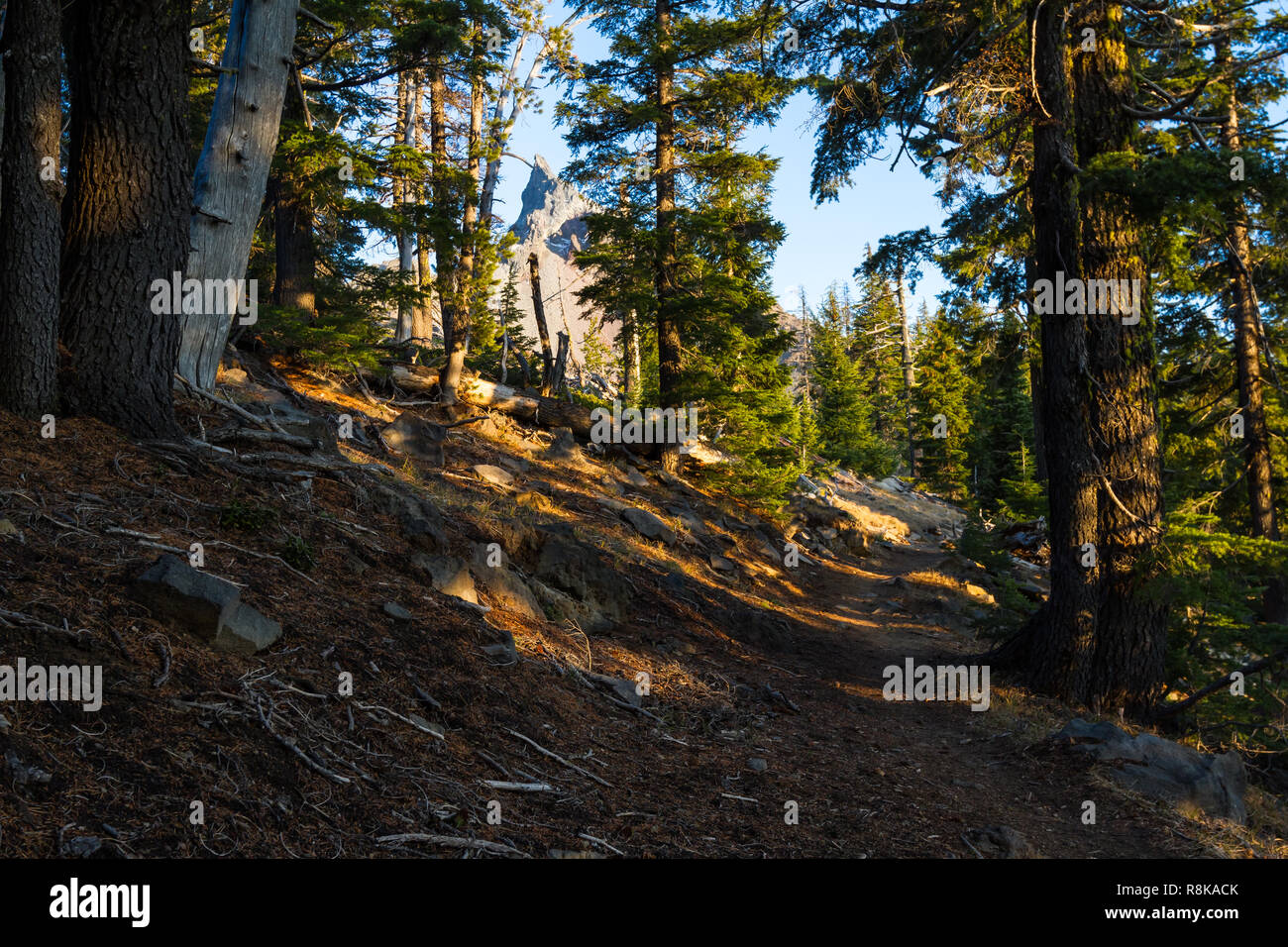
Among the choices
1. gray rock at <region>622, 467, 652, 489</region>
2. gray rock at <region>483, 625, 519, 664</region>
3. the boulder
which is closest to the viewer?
the boulder

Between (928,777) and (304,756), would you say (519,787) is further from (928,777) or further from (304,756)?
(928,777)

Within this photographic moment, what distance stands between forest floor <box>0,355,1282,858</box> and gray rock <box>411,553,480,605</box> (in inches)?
9.6

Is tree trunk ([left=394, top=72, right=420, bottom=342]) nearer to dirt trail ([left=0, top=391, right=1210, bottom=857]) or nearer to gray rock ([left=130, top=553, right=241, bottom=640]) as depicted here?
dirt trail ([left=0, top=391, right=1210, bottom=857])

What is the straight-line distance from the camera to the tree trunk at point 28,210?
506 cm

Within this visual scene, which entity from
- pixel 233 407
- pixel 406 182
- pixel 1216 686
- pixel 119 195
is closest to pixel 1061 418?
pixel 1216 686

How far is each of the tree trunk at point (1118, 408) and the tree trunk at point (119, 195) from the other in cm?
861

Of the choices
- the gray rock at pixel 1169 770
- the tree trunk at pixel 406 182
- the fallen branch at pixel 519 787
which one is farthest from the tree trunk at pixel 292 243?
the gray rock at pixel 1169 770

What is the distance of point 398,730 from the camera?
4.23m

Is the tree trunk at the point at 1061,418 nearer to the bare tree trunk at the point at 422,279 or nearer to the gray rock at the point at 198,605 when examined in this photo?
the gray rock at the point at 198,605

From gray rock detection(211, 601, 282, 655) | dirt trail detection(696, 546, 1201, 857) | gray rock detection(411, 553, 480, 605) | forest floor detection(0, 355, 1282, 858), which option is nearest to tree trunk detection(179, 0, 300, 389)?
forest floor detection(0, 355, 1282, 858)

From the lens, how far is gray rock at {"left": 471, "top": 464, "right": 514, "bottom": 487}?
38.8 ft
